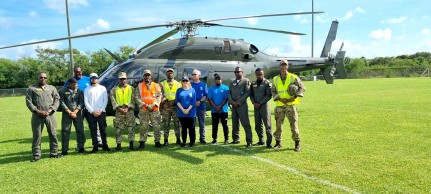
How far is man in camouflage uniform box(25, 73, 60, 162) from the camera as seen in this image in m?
7.01

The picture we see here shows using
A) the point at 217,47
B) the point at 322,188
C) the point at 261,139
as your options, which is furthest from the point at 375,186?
the point at 217,47

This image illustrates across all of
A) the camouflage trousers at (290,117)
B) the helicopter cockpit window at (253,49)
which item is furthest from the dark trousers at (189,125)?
the helicopter cockpit window at (253,49)

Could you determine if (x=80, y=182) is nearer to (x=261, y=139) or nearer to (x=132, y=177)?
(x=132, y=177)

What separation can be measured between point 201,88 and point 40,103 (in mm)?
3616

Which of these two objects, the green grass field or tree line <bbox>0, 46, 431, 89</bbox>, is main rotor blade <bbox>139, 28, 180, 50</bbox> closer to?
the green grass field

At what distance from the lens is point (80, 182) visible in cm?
561

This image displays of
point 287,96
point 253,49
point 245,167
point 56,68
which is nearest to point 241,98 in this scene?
point 287,96

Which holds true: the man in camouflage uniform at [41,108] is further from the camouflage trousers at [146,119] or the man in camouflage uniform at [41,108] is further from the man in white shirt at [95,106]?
the camouflage trousers at [146,119]

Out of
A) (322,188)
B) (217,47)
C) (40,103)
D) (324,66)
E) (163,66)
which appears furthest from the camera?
(324,66)

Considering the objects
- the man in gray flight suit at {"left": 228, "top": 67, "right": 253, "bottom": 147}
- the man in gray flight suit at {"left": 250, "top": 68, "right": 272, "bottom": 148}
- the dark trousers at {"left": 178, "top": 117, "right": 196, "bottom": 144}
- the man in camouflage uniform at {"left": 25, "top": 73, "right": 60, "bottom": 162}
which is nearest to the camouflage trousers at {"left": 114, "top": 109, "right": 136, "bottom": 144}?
the dark trousers at {"left": 178, "top": 117, "right": 196, "bottom": 144}

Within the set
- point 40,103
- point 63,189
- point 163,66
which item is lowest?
point 63,189

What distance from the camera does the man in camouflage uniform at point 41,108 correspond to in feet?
23.0

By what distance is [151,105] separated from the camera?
7758mm

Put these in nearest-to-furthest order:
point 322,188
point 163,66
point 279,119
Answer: point 322,188 → point 279,119 → point 163,66
